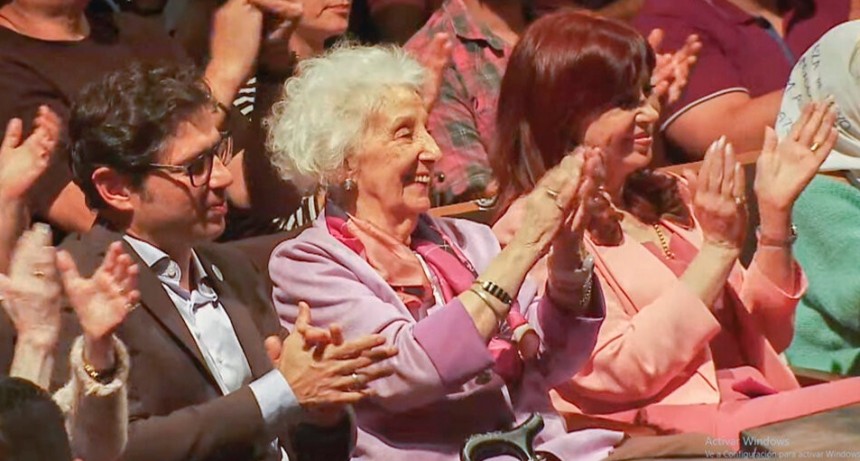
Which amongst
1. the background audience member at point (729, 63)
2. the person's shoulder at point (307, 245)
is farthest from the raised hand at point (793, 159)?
the person's shoulder at point (307, 245)

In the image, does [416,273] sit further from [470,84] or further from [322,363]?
[470,84]

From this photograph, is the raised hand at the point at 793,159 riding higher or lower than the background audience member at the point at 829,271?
higher

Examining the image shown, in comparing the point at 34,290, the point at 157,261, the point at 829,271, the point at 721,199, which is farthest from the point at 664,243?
the point at 34,290

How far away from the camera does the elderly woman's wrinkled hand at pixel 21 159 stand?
99.2 inches

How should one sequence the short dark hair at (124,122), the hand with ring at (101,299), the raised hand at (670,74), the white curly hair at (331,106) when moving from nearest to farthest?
the hand with ring at (101,299), the short dark hair at (124,122), the white curly hair at (331,106), the raised hand at (670,74)

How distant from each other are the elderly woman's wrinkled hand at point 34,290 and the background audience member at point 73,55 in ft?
1.65

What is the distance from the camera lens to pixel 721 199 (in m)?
2.96

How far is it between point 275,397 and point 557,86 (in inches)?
32.9

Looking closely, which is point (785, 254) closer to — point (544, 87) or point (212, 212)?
point (544, 87)

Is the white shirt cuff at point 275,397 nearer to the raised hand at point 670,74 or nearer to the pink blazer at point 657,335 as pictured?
the pink blazer at point 657,335

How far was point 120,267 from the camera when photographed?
222 cm

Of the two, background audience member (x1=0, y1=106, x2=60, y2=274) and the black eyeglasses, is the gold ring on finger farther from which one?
background audience member (x1=0, y1=106, x2=60, y2=274)

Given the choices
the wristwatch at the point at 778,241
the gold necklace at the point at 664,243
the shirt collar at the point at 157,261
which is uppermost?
the shirt collar at the point at 157,261

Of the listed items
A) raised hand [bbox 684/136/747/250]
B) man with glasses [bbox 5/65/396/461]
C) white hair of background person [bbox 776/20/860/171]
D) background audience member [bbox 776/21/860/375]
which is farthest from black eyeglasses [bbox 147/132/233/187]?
white hair of background person [bbox 776/20/860/171]
